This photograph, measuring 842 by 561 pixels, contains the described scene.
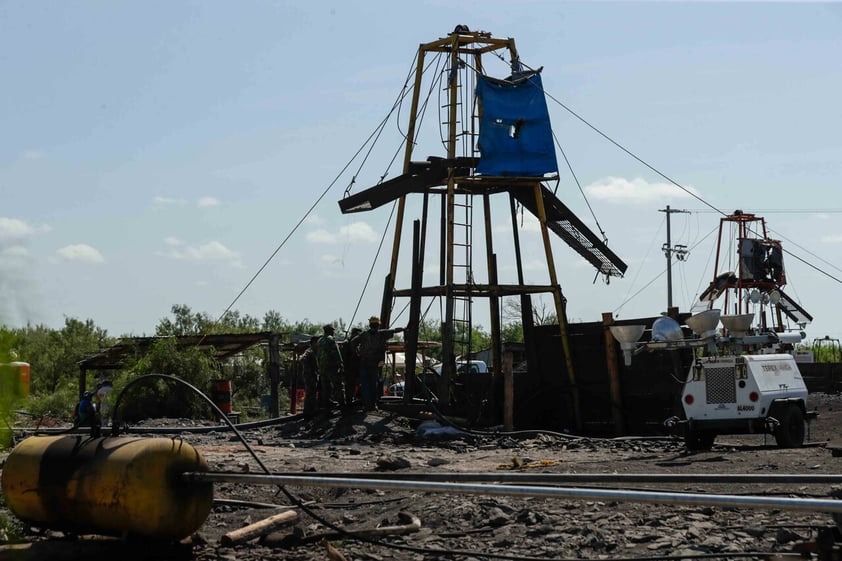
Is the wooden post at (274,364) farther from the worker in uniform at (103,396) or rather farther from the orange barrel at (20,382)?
the orange barrel at (20,382)

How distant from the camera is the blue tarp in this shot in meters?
26.2

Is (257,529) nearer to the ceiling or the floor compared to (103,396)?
nearer to the floor

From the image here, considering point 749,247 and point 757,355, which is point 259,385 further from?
point 757,355

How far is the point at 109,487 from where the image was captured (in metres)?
9.27

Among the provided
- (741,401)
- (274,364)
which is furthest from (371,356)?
(741,401)

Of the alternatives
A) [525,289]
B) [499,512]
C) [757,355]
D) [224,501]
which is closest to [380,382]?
[525,289]

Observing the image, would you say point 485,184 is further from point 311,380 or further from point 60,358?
point 60,358

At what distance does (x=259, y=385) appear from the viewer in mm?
46906

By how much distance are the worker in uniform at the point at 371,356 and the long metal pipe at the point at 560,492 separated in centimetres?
1474

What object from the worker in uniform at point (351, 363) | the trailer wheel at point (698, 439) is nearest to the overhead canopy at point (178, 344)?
the worker in uniform at point (351, 363)

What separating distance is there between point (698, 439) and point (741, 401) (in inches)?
45.0

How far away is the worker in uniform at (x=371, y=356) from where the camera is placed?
24.3 m

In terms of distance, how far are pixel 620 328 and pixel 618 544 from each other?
1060cm

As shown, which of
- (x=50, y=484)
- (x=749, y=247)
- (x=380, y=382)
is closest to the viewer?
(x=50, y=484)
